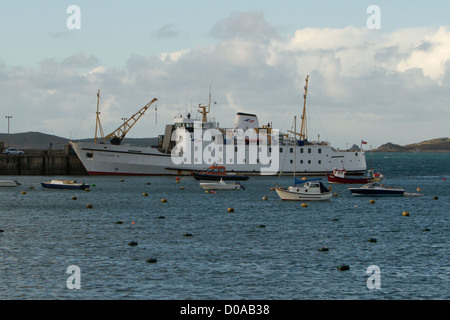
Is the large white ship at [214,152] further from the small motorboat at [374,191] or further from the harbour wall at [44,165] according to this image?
the small motorboat at [374,191]

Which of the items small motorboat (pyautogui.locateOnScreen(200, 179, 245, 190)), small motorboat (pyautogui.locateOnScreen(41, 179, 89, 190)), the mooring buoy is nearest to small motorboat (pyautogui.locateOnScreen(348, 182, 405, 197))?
small motorboat (pyautogui.locateOnScreen(200, 179, 245, 190))

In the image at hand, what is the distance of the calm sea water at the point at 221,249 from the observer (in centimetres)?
2920


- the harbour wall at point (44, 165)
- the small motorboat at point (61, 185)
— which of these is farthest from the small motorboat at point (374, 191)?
the harbour wall at point (44, 165)

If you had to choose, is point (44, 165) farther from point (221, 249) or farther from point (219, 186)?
point (221, 249)

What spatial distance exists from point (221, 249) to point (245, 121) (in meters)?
Answer: 89.0

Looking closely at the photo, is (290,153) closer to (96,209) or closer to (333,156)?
(333,156)

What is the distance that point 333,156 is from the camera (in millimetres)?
126812

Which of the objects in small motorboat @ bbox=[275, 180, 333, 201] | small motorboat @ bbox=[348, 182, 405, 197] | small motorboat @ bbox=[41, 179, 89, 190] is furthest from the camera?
small motorboat @ bbox=[41, 179, 89, 190]

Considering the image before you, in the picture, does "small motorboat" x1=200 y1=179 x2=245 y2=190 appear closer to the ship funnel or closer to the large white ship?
the large white ship

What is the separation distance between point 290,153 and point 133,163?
31119mm

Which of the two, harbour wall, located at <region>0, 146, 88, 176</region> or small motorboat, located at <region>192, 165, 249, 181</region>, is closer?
small motorboat, located at <region>192, 165, 249, 181</region>

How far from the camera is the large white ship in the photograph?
11456 cm

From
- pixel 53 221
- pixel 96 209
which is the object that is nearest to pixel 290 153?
pixel 96 209
